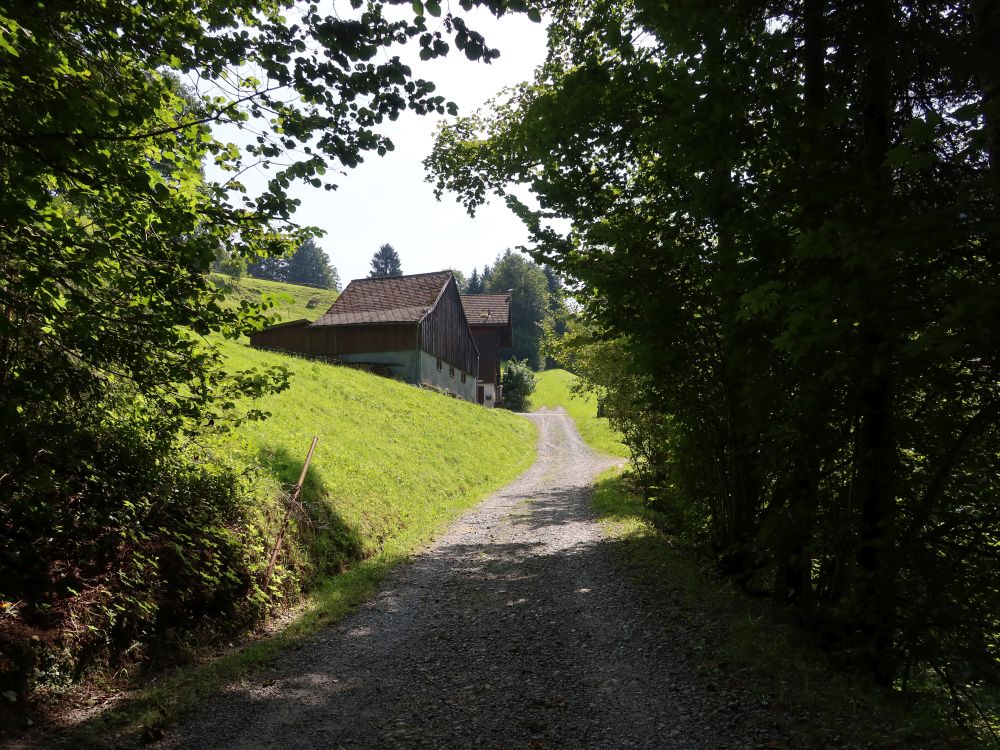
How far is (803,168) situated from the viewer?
18.2 ft

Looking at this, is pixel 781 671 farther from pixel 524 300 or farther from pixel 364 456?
pixel 524 300

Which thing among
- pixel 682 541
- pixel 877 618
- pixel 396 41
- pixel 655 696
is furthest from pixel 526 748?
pixel 682 541

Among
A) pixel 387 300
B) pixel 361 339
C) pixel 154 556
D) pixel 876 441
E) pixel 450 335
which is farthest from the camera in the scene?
pixel 450 335

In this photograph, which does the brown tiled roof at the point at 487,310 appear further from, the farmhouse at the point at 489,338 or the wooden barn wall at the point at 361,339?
the wooden barn wall at the point at 361,339

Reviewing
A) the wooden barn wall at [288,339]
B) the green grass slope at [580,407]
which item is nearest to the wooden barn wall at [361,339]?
the wooden barn wall at [288,339]

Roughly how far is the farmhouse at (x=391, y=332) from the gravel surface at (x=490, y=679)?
25.0 m

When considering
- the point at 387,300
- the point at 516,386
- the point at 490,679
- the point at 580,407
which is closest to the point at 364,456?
the point at 490,679

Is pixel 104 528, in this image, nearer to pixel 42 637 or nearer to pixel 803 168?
pixel 42 637

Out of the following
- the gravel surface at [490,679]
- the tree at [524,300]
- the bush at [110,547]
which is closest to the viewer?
the gravel surface at [490,679]

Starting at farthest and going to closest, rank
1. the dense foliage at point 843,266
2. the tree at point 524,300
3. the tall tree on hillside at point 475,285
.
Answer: the tall tree on hillside at point 475,285, the tree at point 524,300, the dense foliage at point 843,266

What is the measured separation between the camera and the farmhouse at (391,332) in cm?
3462

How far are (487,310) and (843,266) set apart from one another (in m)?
54.2

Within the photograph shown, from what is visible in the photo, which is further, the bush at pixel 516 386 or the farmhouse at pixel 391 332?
the bush at pixel 516 386

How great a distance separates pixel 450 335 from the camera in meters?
40.4
